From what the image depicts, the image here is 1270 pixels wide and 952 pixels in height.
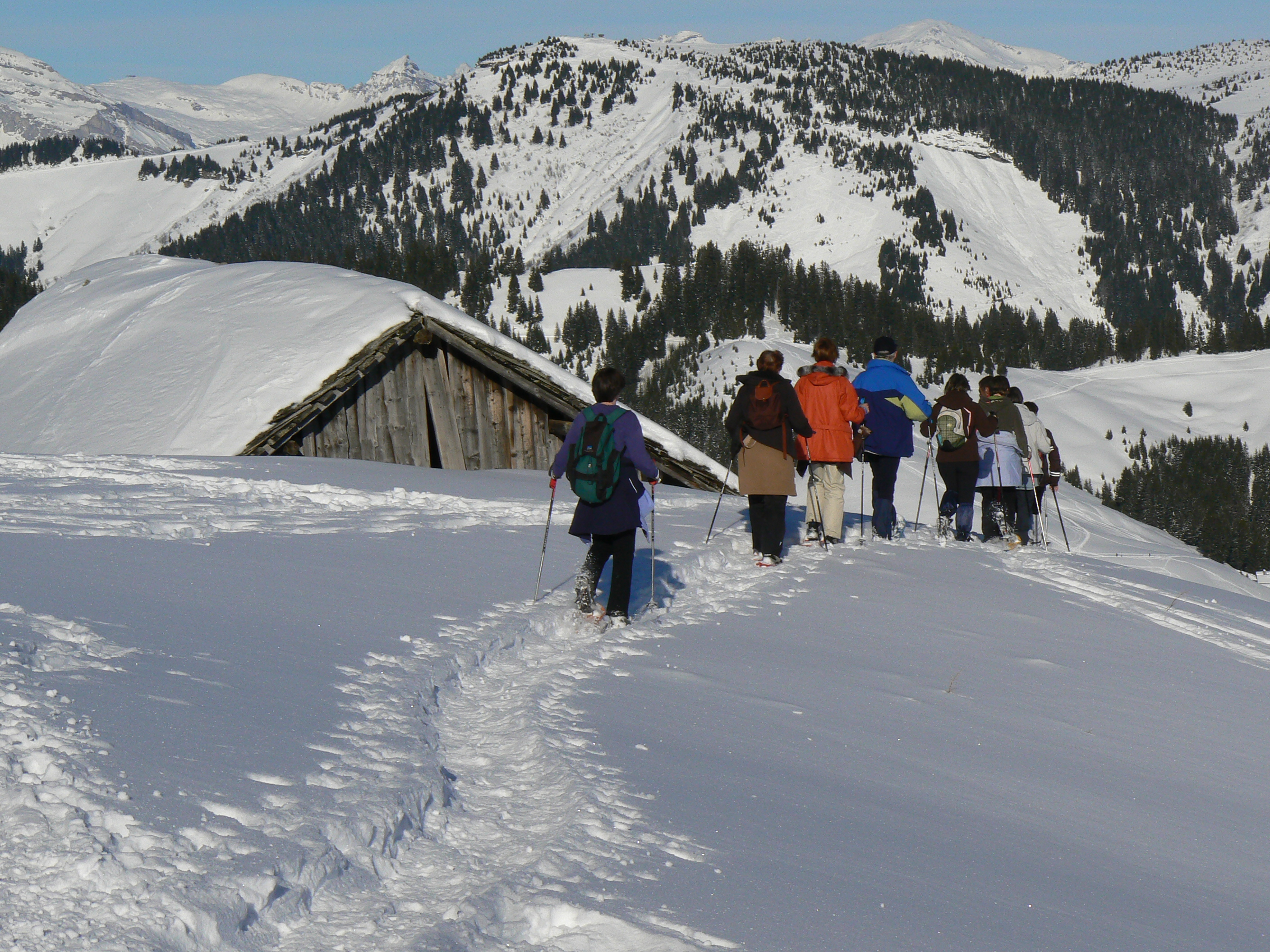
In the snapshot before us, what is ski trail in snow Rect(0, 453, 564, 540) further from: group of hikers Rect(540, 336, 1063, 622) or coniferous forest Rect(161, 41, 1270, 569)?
coniferous forest Rect(161, 41, 1270, 569)

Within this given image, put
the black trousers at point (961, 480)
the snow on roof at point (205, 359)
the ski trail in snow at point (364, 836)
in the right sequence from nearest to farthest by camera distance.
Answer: the ski trail in snow at point (364, 836) < the black trousers at point (961, 480) < the snow on roof at point (205, 359)

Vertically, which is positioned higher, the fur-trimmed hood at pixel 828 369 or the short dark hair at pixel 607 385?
the fur-trimmed hood at pixel 828 369

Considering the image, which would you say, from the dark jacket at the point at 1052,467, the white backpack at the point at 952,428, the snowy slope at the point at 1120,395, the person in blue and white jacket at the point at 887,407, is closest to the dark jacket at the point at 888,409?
the person in blue and white jacket at the point at 887,407

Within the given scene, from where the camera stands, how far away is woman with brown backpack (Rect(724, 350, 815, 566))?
8648 millimetres

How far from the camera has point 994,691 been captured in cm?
586

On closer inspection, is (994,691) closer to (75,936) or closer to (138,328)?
(75,936)

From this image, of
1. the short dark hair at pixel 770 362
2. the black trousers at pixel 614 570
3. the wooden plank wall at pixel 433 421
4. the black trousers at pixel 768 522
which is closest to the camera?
the black trousers at pixel 614 570

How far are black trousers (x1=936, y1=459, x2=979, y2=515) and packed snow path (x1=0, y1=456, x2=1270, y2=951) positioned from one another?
2979mm

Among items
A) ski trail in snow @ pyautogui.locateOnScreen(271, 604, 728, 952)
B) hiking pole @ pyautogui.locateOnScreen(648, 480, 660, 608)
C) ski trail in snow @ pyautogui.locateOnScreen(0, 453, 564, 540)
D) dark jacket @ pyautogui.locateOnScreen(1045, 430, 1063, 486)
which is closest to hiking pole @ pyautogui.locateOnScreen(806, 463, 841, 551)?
hiking pole @ pyautogui.locateOnScreen(648, 480, 660, 608)

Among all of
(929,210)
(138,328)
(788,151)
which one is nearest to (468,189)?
(788,151)

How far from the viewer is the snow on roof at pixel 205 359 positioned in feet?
43.0

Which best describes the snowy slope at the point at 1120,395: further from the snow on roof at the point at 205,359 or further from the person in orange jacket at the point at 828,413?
the person in orange jacket at the point at 828,413

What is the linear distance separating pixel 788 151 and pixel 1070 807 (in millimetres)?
186154

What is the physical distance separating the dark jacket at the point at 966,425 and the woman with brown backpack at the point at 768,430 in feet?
8.76
